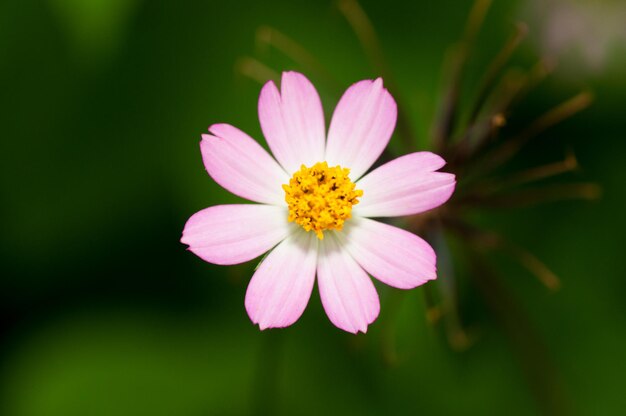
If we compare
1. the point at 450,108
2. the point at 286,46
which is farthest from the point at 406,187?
the point at 286,46

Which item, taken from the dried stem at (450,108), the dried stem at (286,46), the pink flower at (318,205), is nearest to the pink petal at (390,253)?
the pink flower at (318,205)

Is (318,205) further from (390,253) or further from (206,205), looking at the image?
(206,205)

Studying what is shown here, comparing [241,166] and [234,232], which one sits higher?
[241,166]

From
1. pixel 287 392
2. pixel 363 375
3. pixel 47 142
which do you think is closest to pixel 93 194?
pixel 47 142

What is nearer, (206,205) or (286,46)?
(286,46)

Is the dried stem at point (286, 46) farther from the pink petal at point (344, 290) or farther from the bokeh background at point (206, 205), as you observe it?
the pink petal at point (344, 290)

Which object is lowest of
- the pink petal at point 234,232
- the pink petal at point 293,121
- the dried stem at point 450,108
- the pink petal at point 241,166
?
the pink petal at point 234,232
